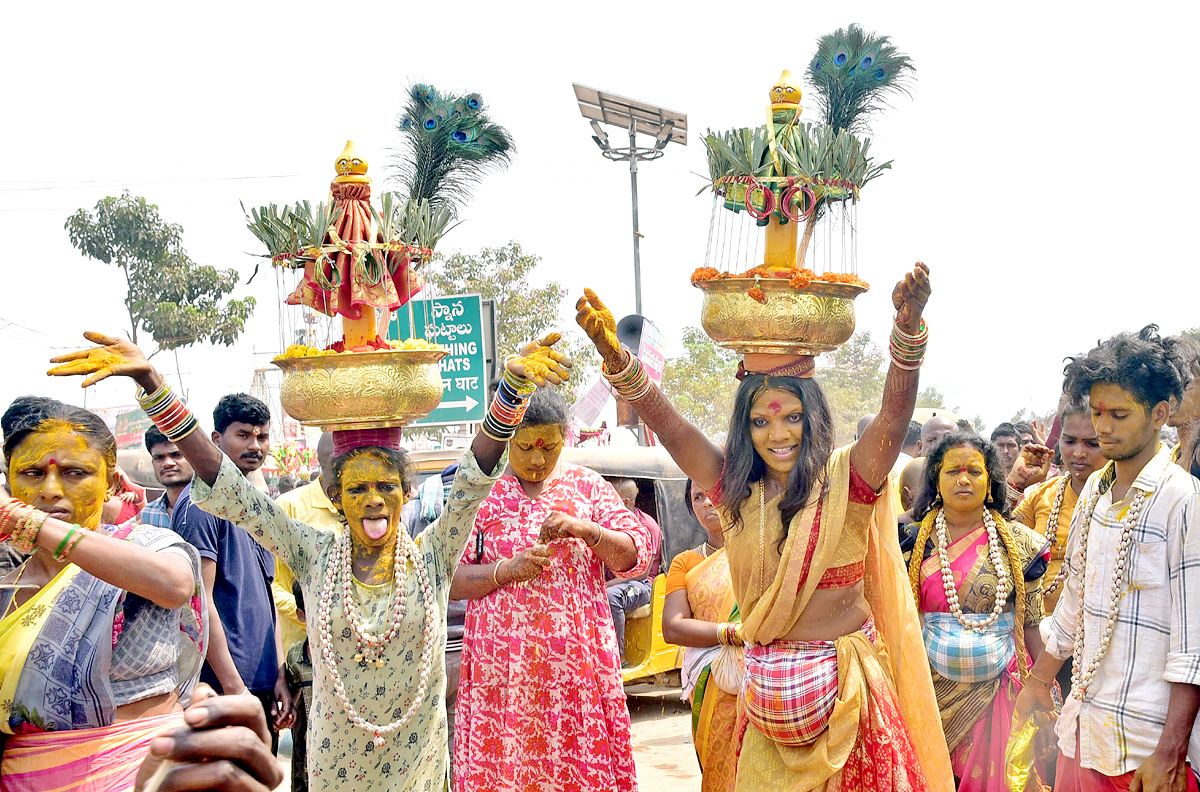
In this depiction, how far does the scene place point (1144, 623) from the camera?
11.8ft

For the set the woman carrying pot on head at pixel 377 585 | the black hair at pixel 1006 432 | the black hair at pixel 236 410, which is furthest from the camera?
the black hair at pixel 1006 432

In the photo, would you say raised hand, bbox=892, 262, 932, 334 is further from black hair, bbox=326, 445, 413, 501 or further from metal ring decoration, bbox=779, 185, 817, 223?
black hair, bbox=326, 445, 413, 501

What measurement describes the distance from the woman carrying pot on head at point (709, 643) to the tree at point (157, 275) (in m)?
25.5

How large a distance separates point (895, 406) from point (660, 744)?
494 centimetres

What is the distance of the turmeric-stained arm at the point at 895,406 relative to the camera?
3436 millimetres

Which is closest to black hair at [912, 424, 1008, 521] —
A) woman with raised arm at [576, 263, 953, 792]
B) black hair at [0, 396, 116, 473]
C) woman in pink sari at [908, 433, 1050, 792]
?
woman in pink sari at [908, 433, 1050, 792]

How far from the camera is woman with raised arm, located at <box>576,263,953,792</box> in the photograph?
12.4 ft

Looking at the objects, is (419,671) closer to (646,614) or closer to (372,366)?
(372,366)

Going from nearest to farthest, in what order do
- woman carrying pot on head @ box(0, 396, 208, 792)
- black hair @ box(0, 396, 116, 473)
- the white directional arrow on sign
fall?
1. woman carrying pot on head @ box(0, 396, 208, 792)
2. black hair @ box(0, 396, 116, 473)
3. the white directional arrow on sign

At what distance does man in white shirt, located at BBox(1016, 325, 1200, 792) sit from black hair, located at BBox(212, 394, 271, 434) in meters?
3.95

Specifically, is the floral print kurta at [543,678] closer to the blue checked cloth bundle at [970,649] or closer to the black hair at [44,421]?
the blue checked cloth bundle at [970,649]

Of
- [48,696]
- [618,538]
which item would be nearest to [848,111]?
[618,538]

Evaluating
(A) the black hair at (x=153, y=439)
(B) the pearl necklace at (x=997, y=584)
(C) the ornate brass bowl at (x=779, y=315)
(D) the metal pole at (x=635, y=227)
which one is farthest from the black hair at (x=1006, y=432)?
(D) the metal pole at (x=635, y=227)

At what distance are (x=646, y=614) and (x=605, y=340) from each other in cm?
575
